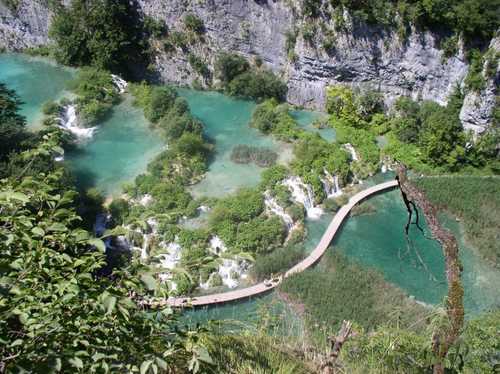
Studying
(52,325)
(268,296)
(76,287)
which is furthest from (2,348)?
(268,296)

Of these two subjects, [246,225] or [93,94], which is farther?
[93,94]

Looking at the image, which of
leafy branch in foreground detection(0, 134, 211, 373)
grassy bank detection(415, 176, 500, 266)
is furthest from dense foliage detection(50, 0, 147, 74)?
leafy branch in foreground detection(0, 134, 211, 373)

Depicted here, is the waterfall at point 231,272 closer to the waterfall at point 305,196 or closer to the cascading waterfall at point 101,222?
the waterfall at point 305,196

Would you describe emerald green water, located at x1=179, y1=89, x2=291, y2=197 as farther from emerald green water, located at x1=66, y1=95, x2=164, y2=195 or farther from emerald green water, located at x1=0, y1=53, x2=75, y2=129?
emerald green water, located at x1=0, y1=53, x2=75, y2=129

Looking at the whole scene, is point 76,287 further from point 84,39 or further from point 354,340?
point 84,39

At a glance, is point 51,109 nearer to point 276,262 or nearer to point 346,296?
point 276,262

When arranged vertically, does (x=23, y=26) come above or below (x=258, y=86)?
above

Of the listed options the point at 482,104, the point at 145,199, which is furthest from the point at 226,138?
the point at 482,104
